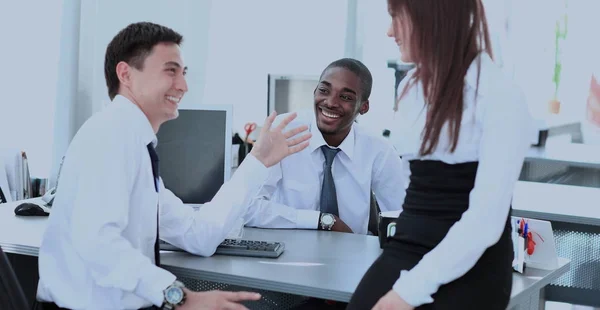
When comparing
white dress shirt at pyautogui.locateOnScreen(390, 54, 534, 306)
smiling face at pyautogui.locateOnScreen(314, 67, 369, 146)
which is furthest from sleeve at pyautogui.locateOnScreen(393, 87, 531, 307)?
smiling face at pyautogui.locateOnScreen(314, 67, 369, 146)

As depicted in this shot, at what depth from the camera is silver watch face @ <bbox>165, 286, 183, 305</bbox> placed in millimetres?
2186

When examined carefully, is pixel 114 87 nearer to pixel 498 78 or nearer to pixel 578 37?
pixel 498 78

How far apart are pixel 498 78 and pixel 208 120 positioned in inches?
73.6

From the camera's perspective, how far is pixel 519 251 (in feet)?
8.42

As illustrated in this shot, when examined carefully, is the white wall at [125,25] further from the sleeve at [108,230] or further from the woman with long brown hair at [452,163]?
the woman with long brown hair at [452,163]

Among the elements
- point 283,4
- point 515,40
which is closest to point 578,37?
point 515,40

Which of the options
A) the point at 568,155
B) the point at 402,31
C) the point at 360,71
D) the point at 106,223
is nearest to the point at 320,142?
the point at 360,71

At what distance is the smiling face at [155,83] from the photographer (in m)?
2.44

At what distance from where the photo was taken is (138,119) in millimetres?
2367

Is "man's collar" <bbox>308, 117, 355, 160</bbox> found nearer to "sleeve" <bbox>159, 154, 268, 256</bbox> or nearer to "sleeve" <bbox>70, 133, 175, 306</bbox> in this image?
"sleeve" <bbox>159, 154, 268, 256</bbox>

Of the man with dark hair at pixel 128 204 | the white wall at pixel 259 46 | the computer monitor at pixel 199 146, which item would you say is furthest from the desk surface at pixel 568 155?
the man with dark hair at pixel 128 204

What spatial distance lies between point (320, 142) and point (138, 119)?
1.17 m

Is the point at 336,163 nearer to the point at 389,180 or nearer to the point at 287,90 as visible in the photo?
the point at 389,180

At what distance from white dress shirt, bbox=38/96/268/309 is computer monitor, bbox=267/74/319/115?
2877 mm
